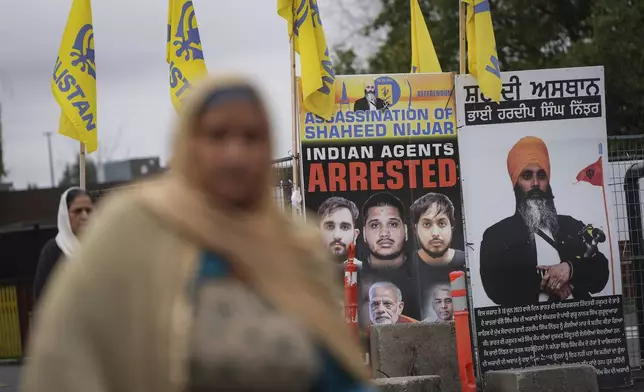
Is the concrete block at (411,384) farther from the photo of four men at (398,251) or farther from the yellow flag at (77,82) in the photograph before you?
the yellow flag at (77,82)

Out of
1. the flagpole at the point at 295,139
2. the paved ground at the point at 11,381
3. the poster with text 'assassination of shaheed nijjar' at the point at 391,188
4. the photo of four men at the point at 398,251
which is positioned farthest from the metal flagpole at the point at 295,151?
the paved ground at the point at 11,381

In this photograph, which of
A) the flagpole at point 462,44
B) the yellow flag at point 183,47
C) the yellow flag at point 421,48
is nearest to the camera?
the flagpole at point 462,44

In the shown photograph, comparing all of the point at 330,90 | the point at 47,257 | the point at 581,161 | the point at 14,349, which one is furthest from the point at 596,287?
the point at 14,349

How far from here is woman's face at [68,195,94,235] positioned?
6.52 metres

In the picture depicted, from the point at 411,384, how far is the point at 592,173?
9.31 ft

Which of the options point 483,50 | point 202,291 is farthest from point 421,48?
point 202,291

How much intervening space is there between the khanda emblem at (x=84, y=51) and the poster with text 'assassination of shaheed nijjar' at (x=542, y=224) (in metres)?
3.57

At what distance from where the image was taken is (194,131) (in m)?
2.59

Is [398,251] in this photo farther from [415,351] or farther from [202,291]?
[202,291]

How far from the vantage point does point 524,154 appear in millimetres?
10156

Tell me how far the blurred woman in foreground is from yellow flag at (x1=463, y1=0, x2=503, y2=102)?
747cm

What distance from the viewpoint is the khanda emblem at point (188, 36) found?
36.6 feet

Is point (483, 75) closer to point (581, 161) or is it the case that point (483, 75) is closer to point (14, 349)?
point (581, 161)

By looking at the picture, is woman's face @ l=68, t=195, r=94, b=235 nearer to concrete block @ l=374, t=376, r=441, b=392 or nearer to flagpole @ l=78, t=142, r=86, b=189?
concrete block @ l=374, t=376, r=441, b=392
